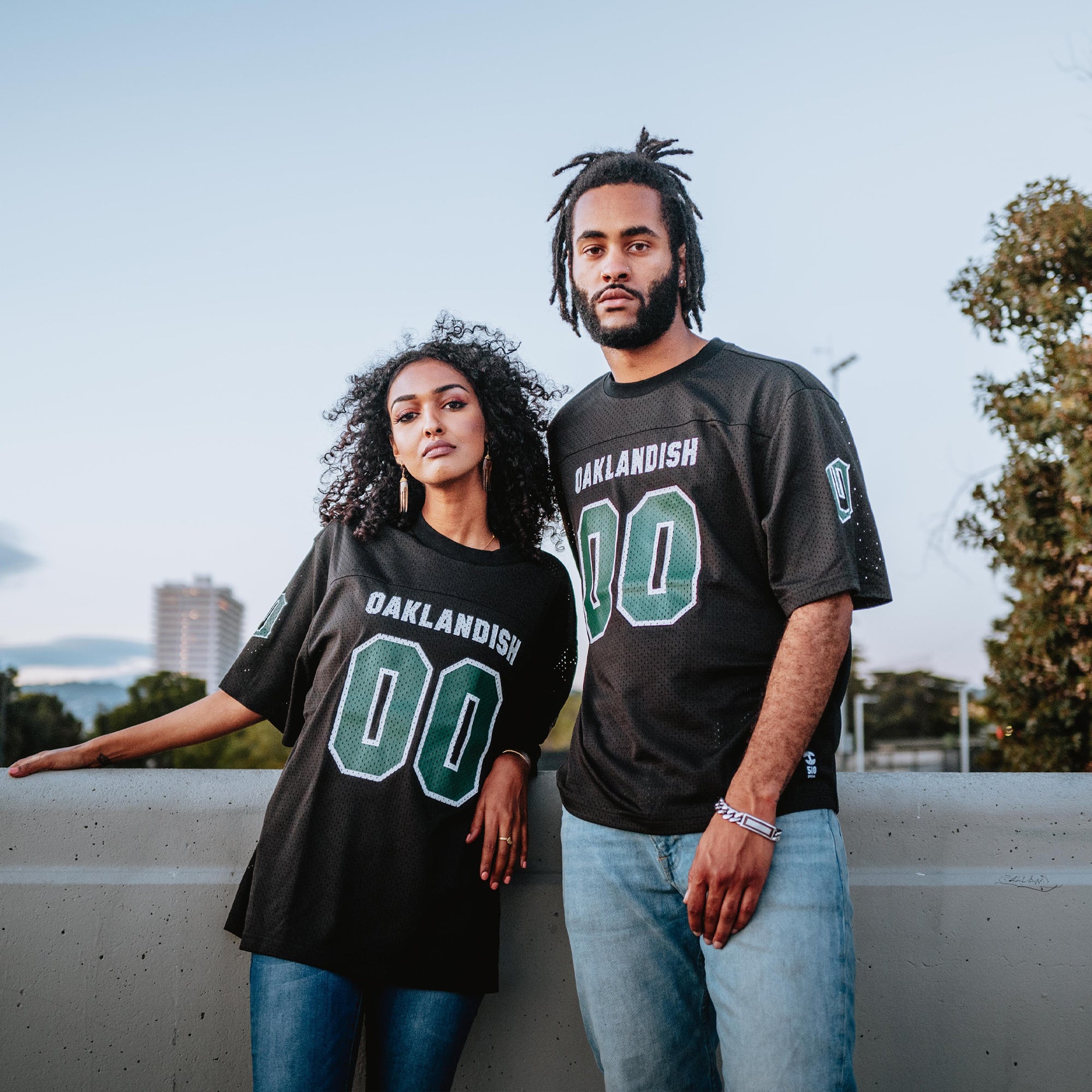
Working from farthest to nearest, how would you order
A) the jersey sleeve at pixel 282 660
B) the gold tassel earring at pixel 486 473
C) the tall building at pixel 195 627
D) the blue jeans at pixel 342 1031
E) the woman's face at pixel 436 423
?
the tall building at pixel 195 627 < the gold tassel earring at pixel 486 473 < the woman's face at pixel 436 423 < the jersey sleeve at pixel 282 660 < the blue jeans at pixel 342 1031

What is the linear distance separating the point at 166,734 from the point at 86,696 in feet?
160

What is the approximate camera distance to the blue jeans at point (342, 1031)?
6.10 feet

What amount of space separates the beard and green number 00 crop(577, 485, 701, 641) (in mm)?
350

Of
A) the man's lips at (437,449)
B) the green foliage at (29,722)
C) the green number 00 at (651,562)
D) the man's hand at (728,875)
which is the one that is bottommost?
the green foliage at (29,722)

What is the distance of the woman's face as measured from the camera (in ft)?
7.53

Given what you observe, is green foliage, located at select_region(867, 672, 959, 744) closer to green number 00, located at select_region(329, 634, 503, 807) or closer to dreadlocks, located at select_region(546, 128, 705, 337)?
dreadlocks, located at select_region(546, 128, 705, 337)

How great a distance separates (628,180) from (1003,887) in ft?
6.07

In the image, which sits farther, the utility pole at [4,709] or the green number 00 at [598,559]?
the utility pole at [4,709]

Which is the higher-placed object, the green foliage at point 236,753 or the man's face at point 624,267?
the man's face at point 624,267

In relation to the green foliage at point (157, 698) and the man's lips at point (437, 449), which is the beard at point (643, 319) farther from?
the green foliage at point (157, 698)

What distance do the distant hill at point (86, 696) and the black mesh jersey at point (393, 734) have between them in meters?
41.2

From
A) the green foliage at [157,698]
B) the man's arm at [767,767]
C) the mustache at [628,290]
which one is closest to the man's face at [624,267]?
the mustache at [628,290]

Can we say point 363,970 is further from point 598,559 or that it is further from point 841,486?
point 841,486

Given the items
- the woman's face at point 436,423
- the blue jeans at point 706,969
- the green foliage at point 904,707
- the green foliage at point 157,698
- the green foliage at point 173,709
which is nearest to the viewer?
the blue jeans at point 706,969
